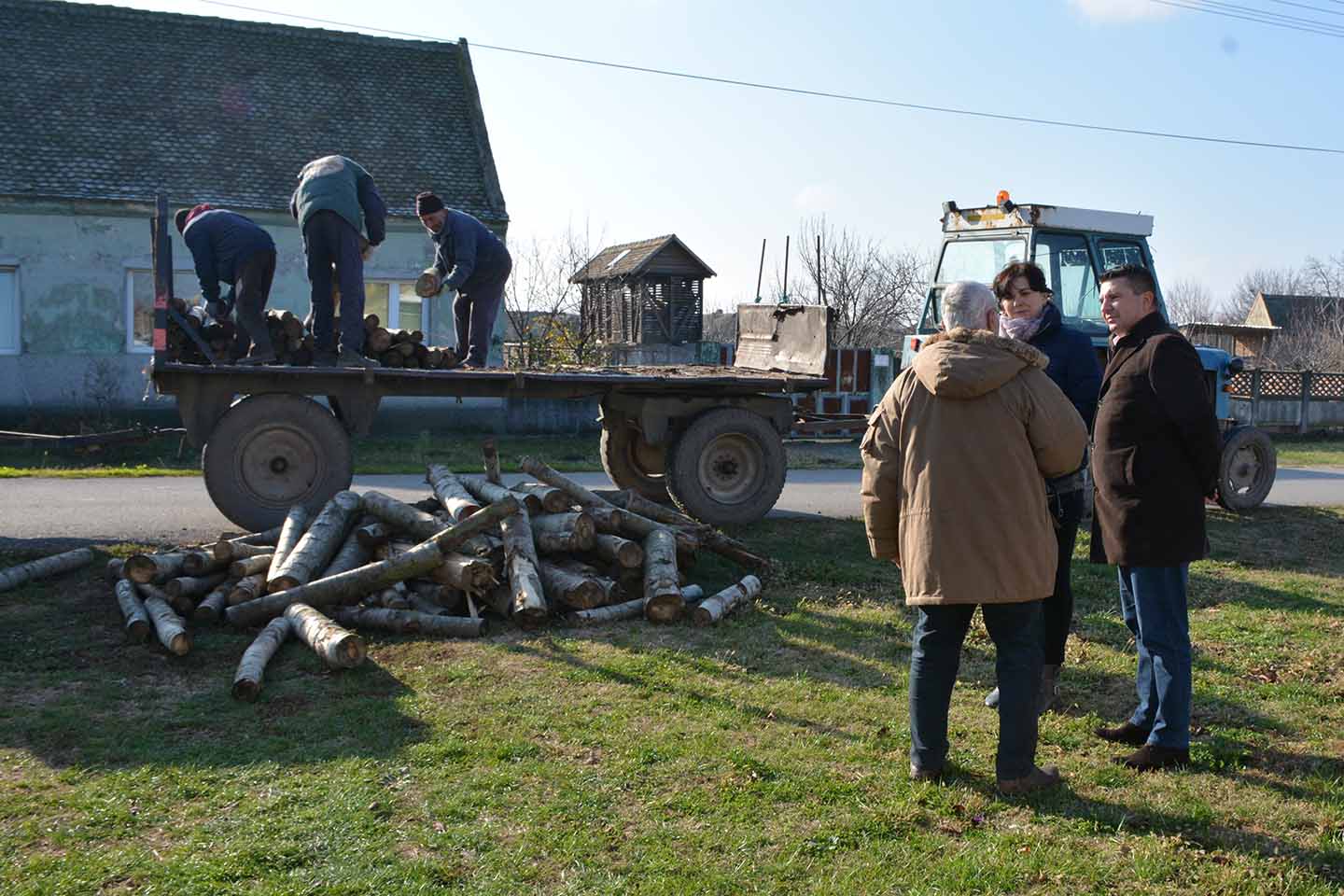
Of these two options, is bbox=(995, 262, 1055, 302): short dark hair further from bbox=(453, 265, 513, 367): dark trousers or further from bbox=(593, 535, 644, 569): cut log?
bbox=(453, 265, 513, 367): dark trousers

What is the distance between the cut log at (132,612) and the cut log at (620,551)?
259cm


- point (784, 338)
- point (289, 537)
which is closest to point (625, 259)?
point (784, 338)

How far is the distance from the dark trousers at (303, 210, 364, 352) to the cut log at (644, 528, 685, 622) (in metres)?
3.16

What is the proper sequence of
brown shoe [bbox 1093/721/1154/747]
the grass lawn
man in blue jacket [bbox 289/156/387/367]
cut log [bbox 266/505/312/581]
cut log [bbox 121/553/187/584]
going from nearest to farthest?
the grass lawn → brown shoe [bbox 1093/721/1154/747] → cut log [bbox 121/553/187/584] → cut log [bbox 266/505/312/581] → man in blue jacket [bbox 289/156/387/367]

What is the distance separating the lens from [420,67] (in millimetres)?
22453

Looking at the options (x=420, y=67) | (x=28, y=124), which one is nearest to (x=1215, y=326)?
(x=420, y=67)

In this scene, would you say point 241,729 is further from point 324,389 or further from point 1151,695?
point 324,389

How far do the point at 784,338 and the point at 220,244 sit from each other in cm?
491

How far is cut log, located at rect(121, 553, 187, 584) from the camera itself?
6.87 metres

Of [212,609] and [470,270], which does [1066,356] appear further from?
[470,270]

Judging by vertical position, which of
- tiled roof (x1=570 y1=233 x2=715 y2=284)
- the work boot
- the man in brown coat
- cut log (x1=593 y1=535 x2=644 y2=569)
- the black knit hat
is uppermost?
tiled roof (x1=570 y1=233 x2=715 y2=284)

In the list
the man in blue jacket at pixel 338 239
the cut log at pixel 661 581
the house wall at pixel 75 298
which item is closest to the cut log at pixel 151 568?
the man in blue jacket at pixel 338 239

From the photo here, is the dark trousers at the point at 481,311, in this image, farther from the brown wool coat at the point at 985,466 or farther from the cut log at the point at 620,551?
the brown wool coat at the point at 985,466

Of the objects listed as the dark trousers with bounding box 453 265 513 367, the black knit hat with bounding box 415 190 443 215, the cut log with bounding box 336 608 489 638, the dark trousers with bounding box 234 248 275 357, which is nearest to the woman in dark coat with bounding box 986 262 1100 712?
the cut log with bounding box 336 608 489 638
